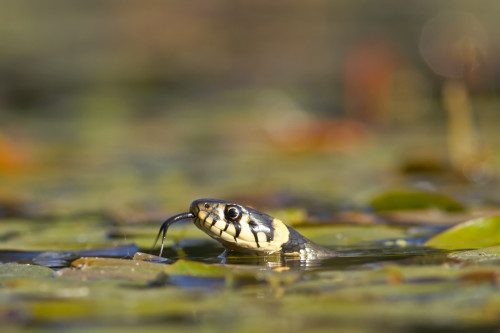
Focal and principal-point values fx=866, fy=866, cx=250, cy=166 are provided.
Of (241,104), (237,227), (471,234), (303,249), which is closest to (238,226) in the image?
(237,227)

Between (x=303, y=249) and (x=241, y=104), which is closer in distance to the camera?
(x=303, y=249)

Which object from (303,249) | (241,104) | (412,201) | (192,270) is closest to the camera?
(192,270)

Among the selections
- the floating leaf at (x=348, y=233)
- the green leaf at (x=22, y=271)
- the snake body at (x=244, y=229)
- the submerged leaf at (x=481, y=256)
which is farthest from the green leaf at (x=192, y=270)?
the floating leaf at (x=348, y=233)

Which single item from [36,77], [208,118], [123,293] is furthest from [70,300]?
[36,77]

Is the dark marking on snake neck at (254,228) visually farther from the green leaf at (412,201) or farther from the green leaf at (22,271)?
the green leaf at (412,201)

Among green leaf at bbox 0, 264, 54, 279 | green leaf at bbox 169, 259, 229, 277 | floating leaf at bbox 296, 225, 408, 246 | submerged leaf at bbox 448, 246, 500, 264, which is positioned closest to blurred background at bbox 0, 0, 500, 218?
floating leaf at bbox 296, 225, 408, 246

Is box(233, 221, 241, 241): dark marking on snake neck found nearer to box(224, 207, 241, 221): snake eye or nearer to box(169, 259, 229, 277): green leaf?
box(224, 207, 241, 221): snake eye

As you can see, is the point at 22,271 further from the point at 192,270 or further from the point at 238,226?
the point at 238,226

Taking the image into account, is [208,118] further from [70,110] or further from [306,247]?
[306,247]
